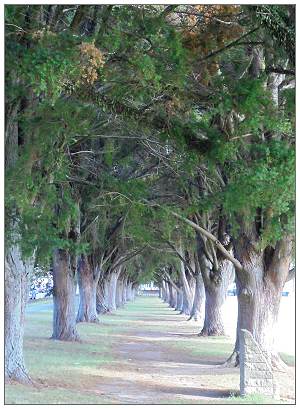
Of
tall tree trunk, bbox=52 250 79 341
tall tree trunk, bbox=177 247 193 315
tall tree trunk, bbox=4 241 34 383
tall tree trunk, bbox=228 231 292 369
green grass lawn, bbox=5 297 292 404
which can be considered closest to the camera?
green grass lawn, bbox=5 297 292 404

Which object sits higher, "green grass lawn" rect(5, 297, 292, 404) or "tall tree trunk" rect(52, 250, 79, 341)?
"tall tree trunk" rect(52, 250, 79, 341)

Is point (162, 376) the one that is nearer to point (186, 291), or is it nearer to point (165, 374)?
point (165, 374)

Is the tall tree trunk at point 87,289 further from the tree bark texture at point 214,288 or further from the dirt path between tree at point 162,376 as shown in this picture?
the tree bark texture at point 214,288

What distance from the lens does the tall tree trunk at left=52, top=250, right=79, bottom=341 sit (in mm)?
24641

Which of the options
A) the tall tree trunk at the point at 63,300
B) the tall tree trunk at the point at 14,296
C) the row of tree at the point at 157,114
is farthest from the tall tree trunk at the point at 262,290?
the tall tree trunk at the point at 63,300

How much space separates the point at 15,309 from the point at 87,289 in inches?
777

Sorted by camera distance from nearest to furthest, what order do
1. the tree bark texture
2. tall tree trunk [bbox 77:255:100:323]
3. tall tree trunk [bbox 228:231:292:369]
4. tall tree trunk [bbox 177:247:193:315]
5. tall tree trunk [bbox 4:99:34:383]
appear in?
tall tree trunk [bbox 4:99:34:383], tall tree trunk [bbox 228:231:292:369], the tree bark texture, tall tree trunk [bbox 77:255:100:323], tall tree trunk [bbox 177:247:193:315]

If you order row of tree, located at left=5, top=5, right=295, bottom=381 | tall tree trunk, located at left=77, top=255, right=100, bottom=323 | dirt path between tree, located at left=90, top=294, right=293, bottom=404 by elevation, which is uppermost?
row of tree, located at left=5, top=5, right=295, bottom=381

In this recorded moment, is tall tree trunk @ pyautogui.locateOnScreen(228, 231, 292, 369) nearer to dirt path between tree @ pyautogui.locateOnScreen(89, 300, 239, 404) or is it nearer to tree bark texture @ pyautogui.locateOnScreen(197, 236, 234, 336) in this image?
dirt path between tree @ pyautogui.locateOnScreen(89, 300, 239, 404)

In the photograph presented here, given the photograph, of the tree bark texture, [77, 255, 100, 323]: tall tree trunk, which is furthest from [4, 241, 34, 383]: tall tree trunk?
[77, 255, 100, 323]: tall tree trunk

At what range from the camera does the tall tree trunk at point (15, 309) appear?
537 inches

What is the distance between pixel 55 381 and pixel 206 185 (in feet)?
25.3

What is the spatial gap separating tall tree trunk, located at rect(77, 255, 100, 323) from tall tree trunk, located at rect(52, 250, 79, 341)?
25.1ft
